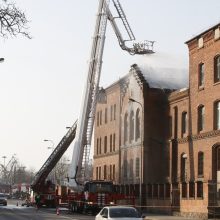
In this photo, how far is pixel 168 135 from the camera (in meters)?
59.4

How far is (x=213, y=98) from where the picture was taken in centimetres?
4725

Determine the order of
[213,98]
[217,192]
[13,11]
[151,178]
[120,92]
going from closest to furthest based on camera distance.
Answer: [13,11] < [217,192] < [213,98] < [151,178] < [120,92]

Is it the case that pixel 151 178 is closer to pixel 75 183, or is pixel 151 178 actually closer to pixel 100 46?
pixel 75 183

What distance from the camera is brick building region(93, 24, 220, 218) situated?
46.8 m

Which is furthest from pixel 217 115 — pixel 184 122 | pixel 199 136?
pixel 184 122

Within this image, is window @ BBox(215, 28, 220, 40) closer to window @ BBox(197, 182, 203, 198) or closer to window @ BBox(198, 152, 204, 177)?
window @ BBox(198, 152, 204, 177)

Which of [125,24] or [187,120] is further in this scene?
[125,24]

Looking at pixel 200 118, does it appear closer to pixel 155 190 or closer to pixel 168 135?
pixel 155 190

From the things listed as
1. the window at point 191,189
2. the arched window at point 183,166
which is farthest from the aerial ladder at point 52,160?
the window at point 191,189

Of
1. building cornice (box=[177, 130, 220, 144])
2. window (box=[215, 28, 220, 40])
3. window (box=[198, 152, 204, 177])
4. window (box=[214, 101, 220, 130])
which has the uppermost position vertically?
window (box=[215, 28, 220, 40])

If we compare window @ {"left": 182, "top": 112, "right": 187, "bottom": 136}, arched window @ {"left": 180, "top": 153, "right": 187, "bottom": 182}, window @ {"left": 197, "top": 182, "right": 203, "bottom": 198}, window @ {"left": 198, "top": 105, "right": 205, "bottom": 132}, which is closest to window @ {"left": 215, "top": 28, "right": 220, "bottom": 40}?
window @ {"left": 198, "top": 105, "right": 205, "bottom": 132}

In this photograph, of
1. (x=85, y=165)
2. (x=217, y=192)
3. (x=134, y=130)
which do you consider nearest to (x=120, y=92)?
(x=134, y=130)

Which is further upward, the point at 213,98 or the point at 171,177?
the point at 213,98

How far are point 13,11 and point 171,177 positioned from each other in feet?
126
